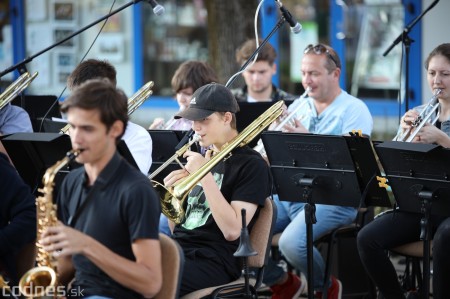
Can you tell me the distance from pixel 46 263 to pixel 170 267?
1.62ft

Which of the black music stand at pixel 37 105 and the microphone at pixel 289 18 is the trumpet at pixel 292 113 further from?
the black music stand at pixel 37 105

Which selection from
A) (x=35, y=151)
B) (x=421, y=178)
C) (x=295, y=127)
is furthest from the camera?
(x=295, y=127)

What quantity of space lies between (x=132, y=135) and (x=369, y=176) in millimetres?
1277

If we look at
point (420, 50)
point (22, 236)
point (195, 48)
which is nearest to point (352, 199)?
point (22, 236)

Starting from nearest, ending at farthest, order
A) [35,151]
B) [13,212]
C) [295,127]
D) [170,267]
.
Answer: [170,267] < [13,212] < [35,151] < [295,127]

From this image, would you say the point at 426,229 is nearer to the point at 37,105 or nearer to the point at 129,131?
the point at 129,131

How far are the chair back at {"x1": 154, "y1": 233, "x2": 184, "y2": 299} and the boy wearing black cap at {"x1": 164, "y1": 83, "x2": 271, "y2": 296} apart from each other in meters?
0.52

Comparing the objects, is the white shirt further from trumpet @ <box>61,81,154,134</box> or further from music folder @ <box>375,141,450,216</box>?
music folder @ <box>375,141,450,216</box>

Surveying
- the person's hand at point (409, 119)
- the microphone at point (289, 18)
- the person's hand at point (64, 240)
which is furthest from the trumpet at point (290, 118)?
the person's hand at point (64, 240)

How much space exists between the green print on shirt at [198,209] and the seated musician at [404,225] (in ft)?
3.62

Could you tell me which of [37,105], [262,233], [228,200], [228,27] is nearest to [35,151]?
[228,200]

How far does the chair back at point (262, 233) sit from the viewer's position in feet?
13.8

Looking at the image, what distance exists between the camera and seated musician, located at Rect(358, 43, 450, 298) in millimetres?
4684

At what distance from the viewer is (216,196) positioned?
3.98 metres
